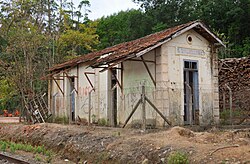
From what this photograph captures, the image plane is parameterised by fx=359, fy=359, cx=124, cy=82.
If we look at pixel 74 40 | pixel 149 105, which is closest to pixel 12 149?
pixel 149 105

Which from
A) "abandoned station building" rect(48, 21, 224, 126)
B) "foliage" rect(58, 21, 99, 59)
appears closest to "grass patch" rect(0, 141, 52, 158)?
"abandoned station building" rect(48, 21, 224, 126)

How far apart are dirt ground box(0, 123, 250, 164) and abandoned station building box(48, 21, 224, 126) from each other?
7.32 feet

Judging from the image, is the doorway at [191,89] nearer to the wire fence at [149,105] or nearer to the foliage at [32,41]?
the wire fence at [149,105]

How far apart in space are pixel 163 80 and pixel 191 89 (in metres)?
1.75

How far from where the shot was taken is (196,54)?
54.0 ft

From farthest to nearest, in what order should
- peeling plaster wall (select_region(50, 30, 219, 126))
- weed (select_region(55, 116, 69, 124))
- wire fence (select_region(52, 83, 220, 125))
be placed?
weed (select_region(55, 116, 69, 124))
peeling plaster wall (select_region(50, 30, 219, 126))
wire fence (select_region(52, 83, 220, 125))

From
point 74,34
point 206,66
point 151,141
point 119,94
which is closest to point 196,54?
point 206,66

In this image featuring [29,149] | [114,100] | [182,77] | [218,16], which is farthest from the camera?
[218,16]

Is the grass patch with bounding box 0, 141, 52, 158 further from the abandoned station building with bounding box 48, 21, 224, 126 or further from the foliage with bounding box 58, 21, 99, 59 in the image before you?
the foliage with bounding box 58, 21, 99, 59

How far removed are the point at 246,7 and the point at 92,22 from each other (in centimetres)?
1628

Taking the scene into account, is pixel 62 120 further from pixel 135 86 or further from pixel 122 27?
pixel 122 27

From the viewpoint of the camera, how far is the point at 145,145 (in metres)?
9.99

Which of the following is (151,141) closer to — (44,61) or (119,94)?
(119,94)

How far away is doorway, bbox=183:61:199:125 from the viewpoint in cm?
1564
